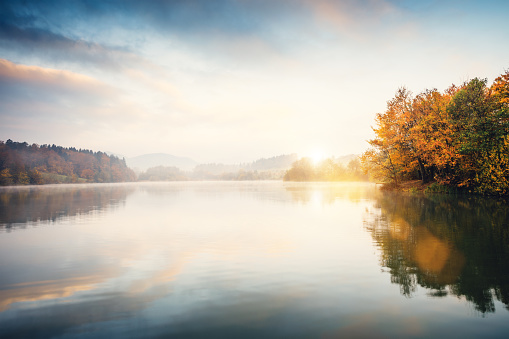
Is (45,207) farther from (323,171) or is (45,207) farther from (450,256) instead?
(323,171)

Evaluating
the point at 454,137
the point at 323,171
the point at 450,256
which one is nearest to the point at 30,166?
the point at 323,171

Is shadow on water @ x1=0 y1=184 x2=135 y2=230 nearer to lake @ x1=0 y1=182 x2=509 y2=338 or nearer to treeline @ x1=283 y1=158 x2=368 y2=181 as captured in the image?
lake @ x1=0 y1=182 x2=509 y2=338

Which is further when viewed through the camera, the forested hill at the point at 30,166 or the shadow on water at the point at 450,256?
the forested hill at the point at 30,166

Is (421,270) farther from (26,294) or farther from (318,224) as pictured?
(26,294)

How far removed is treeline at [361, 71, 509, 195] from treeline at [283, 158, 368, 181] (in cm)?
10834

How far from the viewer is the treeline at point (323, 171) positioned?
160m

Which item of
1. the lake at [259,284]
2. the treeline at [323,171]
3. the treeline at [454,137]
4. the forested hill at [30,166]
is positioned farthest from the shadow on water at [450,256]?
the forested hill at [30,166]

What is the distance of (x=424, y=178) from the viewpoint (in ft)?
161

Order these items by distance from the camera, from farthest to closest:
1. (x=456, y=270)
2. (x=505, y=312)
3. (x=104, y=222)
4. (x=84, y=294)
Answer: (x=104, y=222), (x=456, y=270), (x=84, y=294), (x=505, y=312)

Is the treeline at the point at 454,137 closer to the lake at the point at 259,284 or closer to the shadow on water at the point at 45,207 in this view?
the lake at the point at 259,284

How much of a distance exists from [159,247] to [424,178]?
163ft

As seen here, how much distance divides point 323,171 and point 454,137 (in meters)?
143

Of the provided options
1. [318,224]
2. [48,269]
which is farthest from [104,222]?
[318,224]

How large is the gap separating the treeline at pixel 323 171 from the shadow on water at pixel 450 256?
5705 inches
